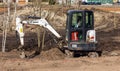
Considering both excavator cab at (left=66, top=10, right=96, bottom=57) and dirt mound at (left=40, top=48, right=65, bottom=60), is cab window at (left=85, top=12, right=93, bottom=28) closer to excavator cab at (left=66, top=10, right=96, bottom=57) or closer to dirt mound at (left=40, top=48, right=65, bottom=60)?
excavator cab at (left=66, top=10, right=96, bottom=57)

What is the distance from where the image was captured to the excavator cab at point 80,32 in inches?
694

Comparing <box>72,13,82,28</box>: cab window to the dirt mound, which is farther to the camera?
the dirt mound

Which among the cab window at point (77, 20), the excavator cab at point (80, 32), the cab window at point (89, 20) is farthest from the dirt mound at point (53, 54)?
the cab window at point (89, 20)

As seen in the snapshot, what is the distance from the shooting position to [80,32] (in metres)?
17.8

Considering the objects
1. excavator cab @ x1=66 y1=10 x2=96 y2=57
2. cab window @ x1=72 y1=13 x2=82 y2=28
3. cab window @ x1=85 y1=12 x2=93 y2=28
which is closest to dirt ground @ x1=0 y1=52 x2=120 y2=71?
excavator cab @ x1=66 y1=10 x2=96 y2=57

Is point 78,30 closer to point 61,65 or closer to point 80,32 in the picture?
point 80,32

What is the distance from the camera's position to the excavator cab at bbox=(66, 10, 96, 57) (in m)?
17.6

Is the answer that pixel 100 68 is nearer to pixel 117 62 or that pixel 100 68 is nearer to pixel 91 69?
pixel 91 69

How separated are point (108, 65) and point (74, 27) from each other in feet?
10.0

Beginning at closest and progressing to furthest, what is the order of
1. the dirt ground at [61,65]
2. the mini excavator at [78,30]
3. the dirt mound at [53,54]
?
the dirt ground at [61,65] → the mini excavator at [78,30] → the dirt mound at [53,54]

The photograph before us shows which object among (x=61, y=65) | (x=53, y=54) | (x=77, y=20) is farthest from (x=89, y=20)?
(x=61, y=65)

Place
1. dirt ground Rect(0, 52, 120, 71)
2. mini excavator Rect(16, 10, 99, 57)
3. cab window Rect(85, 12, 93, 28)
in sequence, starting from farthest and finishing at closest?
cab window Rect(85, 12, 93, 28) < mini excavator Rect(16, 10, 99, 57) < dirt ground Rect(0, 52, 120, 71)

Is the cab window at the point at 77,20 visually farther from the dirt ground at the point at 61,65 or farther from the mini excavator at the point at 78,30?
the dirt ground at the point at 61,65

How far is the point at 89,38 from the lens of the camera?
1794 cm
